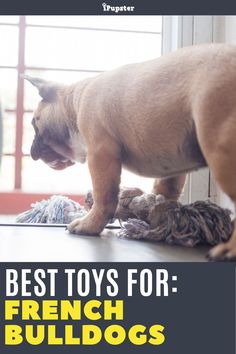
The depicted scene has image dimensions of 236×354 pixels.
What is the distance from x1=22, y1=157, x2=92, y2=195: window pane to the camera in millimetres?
3014

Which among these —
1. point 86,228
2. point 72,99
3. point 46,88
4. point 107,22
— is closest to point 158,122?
point 86,228

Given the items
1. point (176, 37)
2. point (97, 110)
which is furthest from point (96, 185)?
point (176, 37)

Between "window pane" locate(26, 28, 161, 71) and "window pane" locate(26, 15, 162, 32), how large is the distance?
0.14 ft

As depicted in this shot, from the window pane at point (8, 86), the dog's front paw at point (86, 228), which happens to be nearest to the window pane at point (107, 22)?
the window pane at point (8, 86)

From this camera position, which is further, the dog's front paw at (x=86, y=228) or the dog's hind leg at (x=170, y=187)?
the dog's hind leg at (x=170, y=187)

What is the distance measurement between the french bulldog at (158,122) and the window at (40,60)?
1304 mm

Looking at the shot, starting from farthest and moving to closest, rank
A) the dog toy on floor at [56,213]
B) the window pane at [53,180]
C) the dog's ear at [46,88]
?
the window pane at [53,180] < the dog toy on floor at [56,213] < the dog's ear at [46,88]

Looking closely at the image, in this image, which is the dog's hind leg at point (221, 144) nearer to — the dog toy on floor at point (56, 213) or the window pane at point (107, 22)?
the dog toy on floor at point (56, 213)

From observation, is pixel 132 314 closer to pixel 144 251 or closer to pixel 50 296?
pixel 50 296

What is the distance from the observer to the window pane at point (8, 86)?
2926 millimetres

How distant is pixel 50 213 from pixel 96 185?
53 centimetres

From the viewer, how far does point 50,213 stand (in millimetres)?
1807

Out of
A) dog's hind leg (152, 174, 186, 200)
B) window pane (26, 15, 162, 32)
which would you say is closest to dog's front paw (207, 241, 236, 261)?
dog's hind leg (152, 174, 186, 200)
